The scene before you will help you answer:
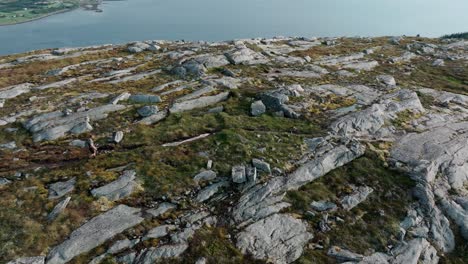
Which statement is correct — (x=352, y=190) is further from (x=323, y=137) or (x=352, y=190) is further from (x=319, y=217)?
(x=323, y=137)

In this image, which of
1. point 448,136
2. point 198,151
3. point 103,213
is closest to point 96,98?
point 198,151

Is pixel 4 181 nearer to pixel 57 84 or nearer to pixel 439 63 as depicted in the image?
pixel 57 84

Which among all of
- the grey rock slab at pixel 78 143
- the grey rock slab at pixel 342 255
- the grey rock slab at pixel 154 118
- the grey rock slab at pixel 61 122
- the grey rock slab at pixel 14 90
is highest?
the grey rock slab at pixel 342 255

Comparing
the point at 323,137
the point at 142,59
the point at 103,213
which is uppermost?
the point at 323,137

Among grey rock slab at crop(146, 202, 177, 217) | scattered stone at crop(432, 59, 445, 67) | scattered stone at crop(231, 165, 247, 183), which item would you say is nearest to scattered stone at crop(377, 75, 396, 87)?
scattered stone at crop(432, 59, 445, 67)

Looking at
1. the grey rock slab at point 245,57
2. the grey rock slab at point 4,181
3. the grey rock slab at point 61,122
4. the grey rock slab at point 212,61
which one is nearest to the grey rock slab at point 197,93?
the grey rock slab at point 61,122

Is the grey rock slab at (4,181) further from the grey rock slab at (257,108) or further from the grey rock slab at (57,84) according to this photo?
the grey rock slab at (57,84)

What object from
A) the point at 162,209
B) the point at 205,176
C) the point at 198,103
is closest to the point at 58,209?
the point at 162,209
